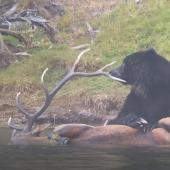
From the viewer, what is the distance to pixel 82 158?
10.2 metres

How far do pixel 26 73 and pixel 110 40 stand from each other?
3157 mm

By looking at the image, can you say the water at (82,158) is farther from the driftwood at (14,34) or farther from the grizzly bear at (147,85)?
the driftwood at (14,34)

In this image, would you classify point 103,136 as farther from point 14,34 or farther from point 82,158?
point 14,34

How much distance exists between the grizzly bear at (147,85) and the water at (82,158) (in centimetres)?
291

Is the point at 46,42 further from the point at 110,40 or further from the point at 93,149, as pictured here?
the point at 93,149

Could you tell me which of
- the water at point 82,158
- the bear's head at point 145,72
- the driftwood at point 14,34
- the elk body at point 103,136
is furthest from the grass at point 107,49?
the water at point 82,158

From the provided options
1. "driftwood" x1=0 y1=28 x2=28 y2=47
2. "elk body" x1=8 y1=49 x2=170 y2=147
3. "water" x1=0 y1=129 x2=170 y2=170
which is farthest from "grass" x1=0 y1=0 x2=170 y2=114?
"water" x1=0 y1=129 x2=170 y2=170

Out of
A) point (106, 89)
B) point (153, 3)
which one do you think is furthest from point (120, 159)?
point (153, 3)

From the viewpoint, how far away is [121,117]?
14289 millimetres

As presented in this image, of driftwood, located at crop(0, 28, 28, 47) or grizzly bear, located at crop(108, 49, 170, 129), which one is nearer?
grizzly bear, located at crop(108, 49, 170, 129)

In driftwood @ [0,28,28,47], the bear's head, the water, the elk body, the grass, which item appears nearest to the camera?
the water

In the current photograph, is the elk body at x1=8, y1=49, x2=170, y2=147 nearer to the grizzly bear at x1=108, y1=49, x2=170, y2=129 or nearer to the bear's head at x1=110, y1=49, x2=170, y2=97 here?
the grizzly bear at x1=108, y1=49, x2=170, y2=129

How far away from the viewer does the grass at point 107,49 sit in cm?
2019

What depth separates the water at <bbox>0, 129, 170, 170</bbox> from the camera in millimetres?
9227
